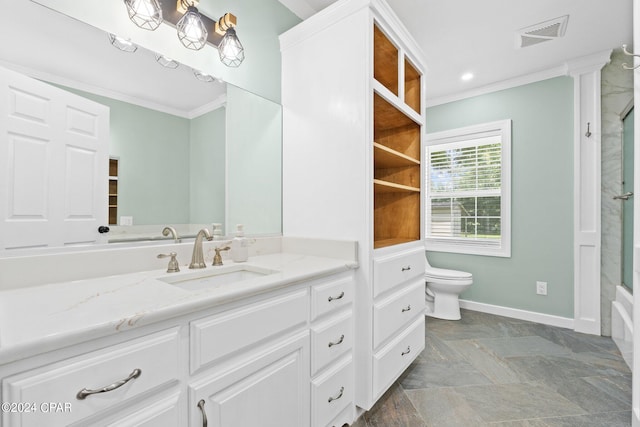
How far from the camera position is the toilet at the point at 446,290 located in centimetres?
297

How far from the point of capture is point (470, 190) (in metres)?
3.41

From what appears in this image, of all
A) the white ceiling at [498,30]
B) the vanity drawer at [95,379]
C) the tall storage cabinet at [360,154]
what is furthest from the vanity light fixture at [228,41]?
the vanity drawer at [95,379]

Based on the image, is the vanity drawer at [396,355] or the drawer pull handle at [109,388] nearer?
the drawer pull handle at [109,388]

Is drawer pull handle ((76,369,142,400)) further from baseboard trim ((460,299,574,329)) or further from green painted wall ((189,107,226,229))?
baseboard trim ((460,299,574,329))

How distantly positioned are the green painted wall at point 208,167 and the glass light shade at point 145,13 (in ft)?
1.43

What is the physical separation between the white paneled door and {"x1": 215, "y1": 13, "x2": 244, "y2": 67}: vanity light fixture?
2.28 ft

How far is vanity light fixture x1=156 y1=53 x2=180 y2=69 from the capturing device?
1.38m

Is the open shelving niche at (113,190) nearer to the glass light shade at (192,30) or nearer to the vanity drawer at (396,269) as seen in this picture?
the glass light shade at (192,30)

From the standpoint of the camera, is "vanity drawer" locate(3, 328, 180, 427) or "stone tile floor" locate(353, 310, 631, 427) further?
"stone tile floor" locate(353, 310, 631, 427)

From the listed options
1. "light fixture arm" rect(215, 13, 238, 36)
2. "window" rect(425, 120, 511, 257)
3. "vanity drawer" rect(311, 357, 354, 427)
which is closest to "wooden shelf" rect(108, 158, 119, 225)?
"light fixture arm" rect(215, 13, 238, 36)

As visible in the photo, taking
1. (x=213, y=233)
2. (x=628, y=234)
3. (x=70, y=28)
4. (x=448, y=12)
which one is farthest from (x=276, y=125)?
(x=628, y=234)

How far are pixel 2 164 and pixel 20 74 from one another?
32cm

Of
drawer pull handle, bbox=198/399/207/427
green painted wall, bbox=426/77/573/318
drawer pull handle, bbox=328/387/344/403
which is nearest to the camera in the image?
drawer pull handle, bbox=198/399/207/427

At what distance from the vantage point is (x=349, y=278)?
149 cm
